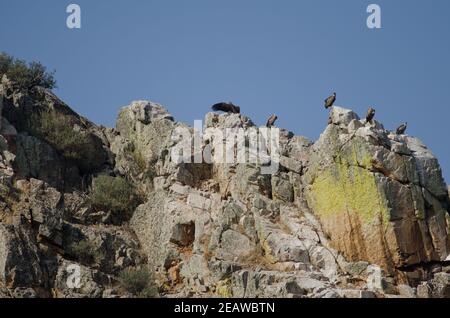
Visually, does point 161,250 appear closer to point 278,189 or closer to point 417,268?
point 278,189

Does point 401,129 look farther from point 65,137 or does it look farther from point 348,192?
point 65,137

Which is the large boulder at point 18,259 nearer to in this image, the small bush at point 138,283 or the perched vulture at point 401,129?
the small bush at point 138,283

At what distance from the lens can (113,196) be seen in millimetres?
43219

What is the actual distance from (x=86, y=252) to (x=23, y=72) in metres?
13.8

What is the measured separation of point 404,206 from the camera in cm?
3891

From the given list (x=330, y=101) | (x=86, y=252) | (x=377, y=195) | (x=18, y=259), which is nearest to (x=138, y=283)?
(x=86, y=252)

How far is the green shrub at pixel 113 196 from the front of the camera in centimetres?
4291

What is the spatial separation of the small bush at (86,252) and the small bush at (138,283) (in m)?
1.54

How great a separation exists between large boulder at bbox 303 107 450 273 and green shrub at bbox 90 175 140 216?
8.90 meters

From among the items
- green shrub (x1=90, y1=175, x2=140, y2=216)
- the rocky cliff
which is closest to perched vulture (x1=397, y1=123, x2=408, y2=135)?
the rocky cliff

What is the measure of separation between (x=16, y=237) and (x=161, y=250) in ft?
23.0

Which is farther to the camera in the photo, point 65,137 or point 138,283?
point 65,137

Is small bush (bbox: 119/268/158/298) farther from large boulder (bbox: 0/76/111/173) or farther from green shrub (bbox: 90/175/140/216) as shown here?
large boulder (bbox: 0/76/111/173)
